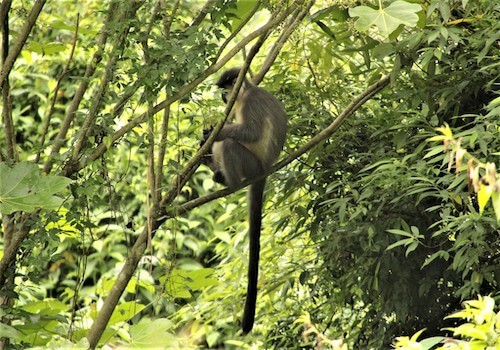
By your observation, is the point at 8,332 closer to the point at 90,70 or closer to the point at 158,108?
the point at 158,108

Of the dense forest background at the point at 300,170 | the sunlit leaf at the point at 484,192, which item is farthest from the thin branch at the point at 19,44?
the sunlit leaf at the point at 484,192

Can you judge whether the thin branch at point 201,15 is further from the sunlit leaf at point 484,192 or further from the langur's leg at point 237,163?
the sunlit leaf at point 484,192

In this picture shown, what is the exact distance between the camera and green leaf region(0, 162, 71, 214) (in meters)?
2.46

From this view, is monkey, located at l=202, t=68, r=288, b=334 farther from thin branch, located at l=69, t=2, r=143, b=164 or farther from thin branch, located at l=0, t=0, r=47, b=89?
thin branch, located at l=0, t=0, r=47, b=89

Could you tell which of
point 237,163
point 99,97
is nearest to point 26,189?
point 99,97

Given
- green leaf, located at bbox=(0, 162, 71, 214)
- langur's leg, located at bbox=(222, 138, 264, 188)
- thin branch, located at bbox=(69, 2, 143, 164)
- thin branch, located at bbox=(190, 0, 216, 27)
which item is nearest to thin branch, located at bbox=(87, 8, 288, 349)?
thin branch, located at bbox=(190, 0, 216, 27)

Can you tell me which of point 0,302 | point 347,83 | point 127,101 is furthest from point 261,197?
point 0,302

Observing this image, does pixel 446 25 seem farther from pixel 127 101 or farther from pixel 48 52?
pixel 48 52

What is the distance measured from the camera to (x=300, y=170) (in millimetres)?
4281

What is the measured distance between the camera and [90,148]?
3307 millimetres

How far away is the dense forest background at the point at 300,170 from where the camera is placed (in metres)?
3.21

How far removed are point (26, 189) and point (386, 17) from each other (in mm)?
1157

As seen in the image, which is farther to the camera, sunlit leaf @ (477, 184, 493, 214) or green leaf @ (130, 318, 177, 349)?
green leaf @ (130, 318, 177, 349)

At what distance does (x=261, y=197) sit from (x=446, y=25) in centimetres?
132
